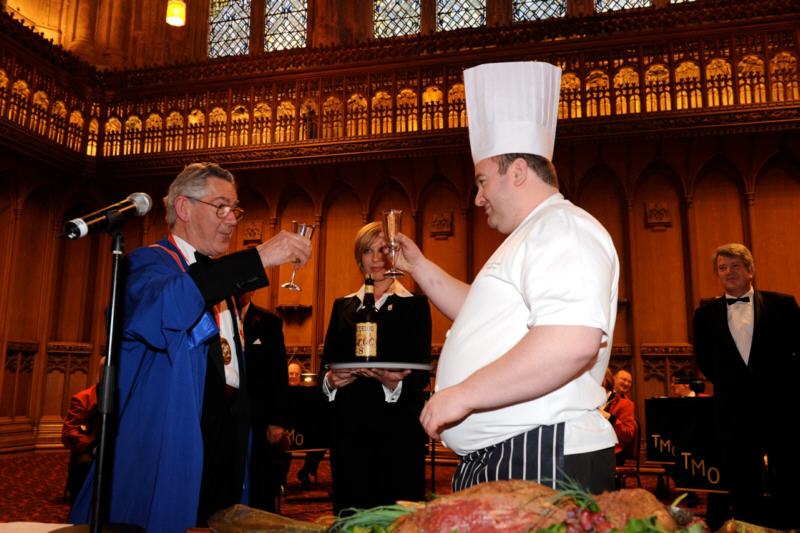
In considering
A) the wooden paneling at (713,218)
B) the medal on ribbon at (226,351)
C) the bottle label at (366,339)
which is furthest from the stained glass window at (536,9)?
the medal on ribbon at (226,351)

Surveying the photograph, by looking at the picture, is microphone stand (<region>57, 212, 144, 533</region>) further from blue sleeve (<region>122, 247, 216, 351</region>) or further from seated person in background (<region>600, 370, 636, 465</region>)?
seated person in background (<region>600, 370, 636, 465</region>)

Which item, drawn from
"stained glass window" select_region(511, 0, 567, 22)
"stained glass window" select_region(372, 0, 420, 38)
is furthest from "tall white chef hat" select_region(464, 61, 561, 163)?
"stained glass window" select_region(372, 0, 420, 38)

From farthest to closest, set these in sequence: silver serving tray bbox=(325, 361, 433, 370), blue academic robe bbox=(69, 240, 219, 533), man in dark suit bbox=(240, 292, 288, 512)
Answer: man in dark suit bbox=(240, 292, 288, 512), silver serving tray bbox=(325, 361, 433, 370), blue academic robe bbox=(69, 240, 219, 533)

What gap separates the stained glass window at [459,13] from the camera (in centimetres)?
1125

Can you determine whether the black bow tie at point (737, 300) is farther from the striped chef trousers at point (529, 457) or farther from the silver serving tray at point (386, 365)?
the striped chef trousers at point (529, 457)

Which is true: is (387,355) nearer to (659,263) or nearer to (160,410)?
(160,410)

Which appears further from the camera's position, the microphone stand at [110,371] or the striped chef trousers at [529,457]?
the microphone stand at [110,371]

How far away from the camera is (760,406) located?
401cm

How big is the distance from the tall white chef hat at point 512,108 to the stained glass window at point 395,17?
34.3 ft

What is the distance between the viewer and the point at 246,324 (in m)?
4.13

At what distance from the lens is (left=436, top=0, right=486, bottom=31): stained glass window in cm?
1125

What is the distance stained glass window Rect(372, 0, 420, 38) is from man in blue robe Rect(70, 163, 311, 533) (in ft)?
33.9

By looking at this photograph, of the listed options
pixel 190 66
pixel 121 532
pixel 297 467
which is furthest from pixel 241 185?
pixel 121 532

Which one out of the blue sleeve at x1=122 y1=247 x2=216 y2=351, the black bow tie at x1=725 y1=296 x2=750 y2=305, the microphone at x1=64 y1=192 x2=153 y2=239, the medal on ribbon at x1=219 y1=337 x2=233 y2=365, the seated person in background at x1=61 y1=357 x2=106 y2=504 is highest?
the black bow tie at x1=725 y1=296 x2=750 y2=305
